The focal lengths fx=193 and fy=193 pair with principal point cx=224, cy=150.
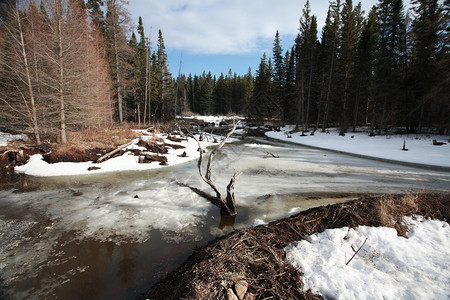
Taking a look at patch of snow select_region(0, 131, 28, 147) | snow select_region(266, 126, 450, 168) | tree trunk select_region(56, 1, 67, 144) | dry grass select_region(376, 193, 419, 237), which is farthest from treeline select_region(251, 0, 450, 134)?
patch of snow select_region(0, 131, 28, 147)

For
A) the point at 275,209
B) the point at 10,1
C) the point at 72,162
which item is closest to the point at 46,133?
the point at 72,162

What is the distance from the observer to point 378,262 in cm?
309

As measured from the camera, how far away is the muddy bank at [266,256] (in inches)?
101

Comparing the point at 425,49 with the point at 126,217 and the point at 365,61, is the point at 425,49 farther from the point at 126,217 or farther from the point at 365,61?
the point at 126,217

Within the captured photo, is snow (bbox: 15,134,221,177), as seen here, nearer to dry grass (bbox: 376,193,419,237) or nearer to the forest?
the forest

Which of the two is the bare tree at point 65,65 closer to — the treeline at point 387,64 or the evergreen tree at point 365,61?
the treeline at point 387,64

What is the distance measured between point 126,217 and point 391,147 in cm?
2139

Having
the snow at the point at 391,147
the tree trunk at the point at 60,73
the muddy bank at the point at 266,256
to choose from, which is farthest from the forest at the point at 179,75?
the muddy bank at the point at 266,256

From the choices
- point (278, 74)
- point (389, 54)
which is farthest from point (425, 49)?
point (278, 74)

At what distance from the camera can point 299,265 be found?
10.0 feet

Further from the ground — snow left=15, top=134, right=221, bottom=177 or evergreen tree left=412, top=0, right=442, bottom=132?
evergreen tree left=412, top=0, right=442, bottom=132

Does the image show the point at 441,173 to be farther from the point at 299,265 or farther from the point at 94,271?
the point at 94,271

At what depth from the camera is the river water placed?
3.57 metres

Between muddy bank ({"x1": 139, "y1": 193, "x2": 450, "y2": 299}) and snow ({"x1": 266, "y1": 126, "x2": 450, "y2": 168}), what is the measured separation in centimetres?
1216
